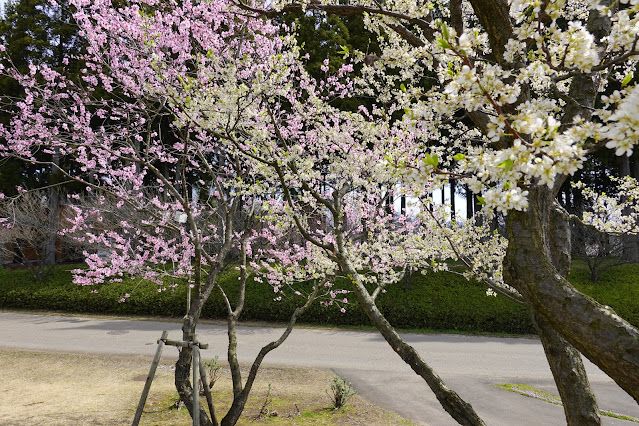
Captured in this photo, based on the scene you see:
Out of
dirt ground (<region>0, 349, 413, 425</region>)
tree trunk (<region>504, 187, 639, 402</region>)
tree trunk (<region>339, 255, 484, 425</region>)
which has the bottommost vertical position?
dirt ground (<region>0, 349, 413, 425</region>)

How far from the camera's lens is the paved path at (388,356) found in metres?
6.40

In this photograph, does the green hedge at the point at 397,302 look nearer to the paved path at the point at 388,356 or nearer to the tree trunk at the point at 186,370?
the paved path at the point at 388,356

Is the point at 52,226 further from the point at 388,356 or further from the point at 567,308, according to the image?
the point at 567,308

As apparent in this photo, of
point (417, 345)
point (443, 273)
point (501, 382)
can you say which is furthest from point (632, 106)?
point (443, 273)

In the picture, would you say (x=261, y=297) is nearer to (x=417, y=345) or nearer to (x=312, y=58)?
(x=417, y=345)

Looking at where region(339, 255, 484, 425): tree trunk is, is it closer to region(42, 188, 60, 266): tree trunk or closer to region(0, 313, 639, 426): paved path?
region(0, 313, 639, 426): paved path

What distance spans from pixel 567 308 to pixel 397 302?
37.0 ft

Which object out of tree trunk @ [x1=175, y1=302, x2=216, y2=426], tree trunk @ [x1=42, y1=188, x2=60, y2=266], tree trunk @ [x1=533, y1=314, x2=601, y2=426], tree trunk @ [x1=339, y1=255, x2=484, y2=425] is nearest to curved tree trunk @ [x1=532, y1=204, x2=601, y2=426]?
tree trunk @ [x1=533, y1=314, x2=601, y2=426]

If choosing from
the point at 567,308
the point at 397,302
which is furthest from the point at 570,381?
the point at 397,302

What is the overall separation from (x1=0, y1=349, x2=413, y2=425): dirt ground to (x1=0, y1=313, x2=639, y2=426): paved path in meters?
0.60

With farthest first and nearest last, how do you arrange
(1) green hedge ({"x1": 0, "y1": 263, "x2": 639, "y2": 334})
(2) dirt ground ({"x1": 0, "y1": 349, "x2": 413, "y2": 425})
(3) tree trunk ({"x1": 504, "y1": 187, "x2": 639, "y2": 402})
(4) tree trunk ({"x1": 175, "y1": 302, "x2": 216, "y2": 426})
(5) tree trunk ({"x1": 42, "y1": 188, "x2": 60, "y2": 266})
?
(5) tree trunk ({"x1": 42, "y1": 188, "x2": 60, "y2": 266}) < (1) green hedge ({"x1": 0, "y1": 263, "x2": 639, "y2": 334}) < (2) dirt ground ({"x1": 0, "y1": 349, "x2": 413, "y2": 425}) < (4) tree trunk ({"x1": 175, "y1": 302, "x2": 216, "y2": 426}) < (3) tree trunk ({"x1": 504, "y1": 187, "x2": 639, "y2": 402})

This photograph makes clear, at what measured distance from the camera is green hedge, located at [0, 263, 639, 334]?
12.3m

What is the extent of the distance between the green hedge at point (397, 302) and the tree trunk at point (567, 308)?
35.4 ft

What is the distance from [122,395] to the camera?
6785mm
